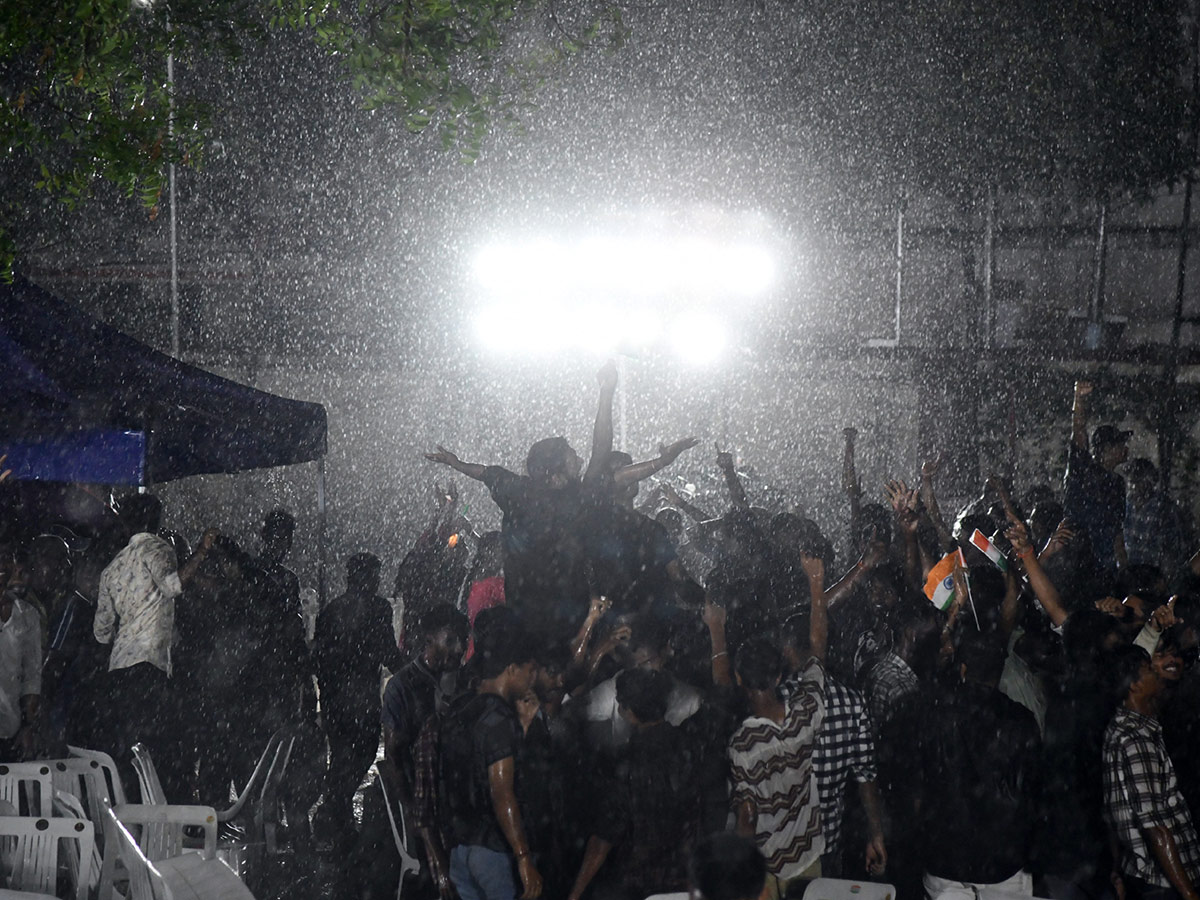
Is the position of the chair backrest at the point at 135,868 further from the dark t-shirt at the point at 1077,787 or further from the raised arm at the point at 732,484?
the raised arm at the point at 732,484

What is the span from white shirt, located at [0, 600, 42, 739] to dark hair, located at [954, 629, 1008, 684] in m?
4.24

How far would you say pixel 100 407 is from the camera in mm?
6953

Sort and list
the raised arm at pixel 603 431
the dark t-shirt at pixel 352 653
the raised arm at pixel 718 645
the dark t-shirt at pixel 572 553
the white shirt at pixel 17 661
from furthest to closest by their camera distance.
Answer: the dark t-shirt at pixel 352 653, the raised arm at pixel 603 431, the white shirt at pixel 17 661, the dark t-shirt at pixel 572 553, the raised arm at pixel 718 645

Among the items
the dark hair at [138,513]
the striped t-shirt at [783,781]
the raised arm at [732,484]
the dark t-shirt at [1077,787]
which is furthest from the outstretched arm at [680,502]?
the dark t-shirt at [1077,787]

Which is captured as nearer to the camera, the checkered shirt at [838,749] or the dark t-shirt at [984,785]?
the dark t-shirt at [984,785]

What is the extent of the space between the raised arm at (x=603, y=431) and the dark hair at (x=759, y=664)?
1.89m

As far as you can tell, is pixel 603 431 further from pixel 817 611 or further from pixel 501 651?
pixel 501 651

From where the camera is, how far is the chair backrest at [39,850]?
4297 millimetres

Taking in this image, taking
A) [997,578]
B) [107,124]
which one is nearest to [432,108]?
[107,124]

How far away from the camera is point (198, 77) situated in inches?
741

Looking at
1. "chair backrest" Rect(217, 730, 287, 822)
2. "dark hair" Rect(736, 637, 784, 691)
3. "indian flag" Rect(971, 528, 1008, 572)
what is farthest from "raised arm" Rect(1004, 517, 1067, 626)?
"chair backrest" Rect(217, 730, 287, 822)

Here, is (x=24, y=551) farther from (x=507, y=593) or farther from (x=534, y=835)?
(x=534, y=835)

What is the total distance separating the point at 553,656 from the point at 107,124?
10.9 ft

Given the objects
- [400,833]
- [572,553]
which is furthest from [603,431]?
[400,833]
